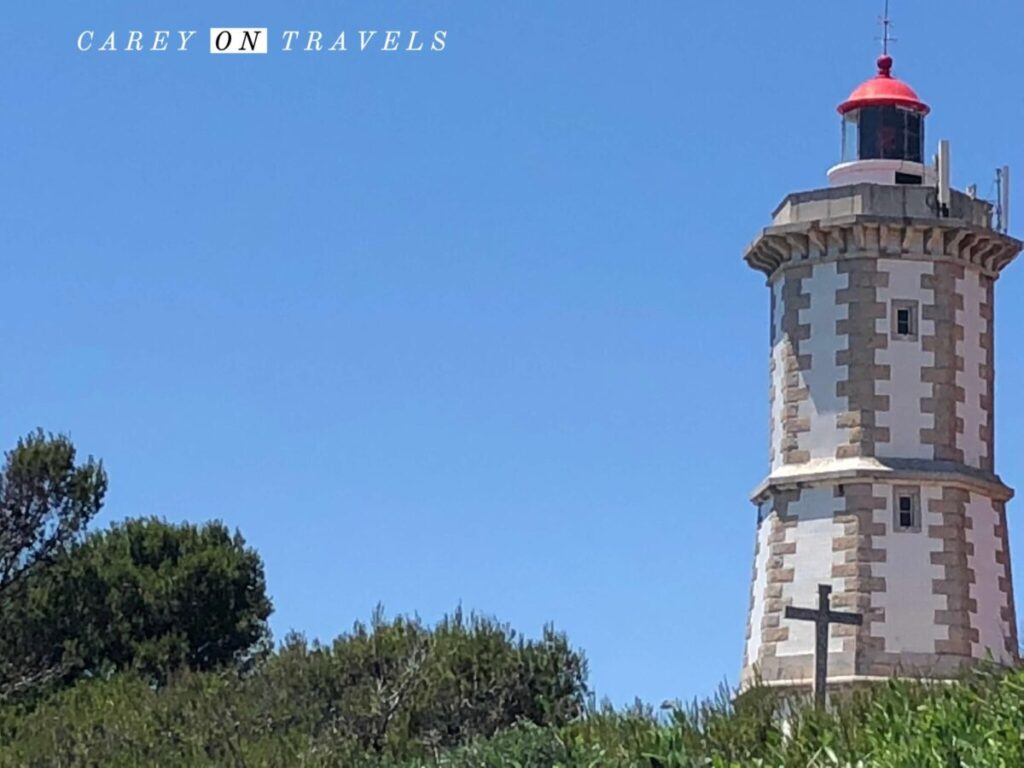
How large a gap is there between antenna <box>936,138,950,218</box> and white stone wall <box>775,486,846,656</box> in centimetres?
339

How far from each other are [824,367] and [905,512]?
1.82 meters

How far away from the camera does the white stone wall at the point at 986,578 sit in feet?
83.0

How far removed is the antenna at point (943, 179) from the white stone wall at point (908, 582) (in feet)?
10.3

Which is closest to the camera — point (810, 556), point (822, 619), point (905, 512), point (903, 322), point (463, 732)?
point (822, 619)

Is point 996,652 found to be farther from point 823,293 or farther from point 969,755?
point 969,755

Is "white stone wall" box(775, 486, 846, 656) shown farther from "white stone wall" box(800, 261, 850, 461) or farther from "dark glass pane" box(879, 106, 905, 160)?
"dark glass pane" box(879, 106, 905, 160)

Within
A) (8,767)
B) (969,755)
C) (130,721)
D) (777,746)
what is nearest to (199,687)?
(130,721)

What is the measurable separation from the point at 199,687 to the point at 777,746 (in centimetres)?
1340

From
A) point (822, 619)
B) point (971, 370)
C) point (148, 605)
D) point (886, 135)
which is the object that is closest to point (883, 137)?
point (886, 135)

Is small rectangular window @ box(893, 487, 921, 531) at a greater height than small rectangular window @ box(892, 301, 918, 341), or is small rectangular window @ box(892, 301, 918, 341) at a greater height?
small rectangular window @ box(892, 301, 918, 341)

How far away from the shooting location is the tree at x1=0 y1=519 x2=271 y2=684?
1332 inches

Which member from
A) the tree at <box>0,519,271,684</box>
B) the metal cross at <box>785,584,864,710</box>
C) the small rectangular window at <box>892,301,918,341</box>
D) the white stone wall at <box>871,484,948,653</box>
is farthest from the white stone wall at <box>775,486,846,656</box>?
the tree at <box>0,519,271,684</box>

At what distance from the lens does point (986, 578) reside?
25547mm

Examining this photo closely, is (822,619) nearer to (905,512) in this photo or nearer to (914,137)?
(905,512)
